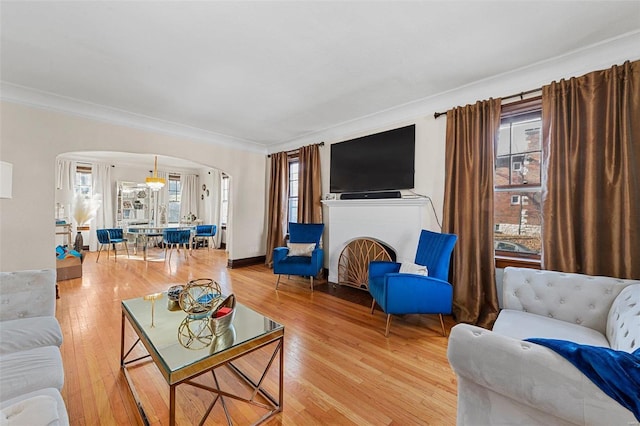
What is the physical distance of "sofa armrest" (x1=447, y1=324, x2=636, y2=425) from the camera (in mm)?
751

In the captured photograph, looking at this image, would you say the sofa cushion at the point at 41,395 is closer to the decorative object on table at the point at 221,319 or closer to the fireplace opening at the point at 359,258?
the decorative object on table at the point at 221,319

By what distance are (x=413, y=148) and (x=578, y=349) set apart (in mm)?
2898

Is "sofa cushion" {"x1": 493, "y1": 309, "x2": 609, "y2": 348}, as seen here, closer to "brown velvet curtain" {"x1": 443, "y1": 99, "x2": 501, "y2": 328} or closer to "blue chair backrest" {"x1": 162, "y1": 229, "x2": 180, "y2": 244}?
"brown velvet curtain" {"x1": 443, "y1": 99, "x2": 501, "y2": 328}

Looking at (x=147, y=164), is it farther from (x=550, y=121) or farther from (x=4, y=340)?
(x=550, y=121)

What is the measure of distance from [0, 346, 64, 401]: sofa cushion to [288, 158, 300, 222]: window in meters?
4.09

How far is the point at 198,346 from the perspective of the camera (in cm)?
138

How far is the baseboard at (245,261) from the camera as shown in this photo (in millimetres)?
5195

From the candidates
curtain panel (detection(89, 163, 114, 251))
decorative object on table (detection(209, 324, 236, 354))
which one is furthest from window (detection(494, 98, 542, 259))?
curtain panel (detection(89, 163, 114, 251))

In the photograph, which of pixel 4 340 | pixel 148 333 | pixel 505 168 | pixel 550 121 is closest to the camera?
pixel 4 340

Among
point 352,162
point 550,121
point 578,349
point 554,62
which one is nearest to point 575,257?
point 550,121

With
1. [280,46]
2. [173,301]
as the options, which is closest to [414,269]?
[173,301]

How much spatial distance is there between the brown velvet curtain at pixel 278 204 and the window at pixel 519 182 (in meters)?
3.58

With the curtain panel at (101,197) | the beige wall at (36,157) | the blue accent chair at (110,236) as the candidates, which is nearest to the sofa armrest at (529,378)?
the beige wall at (36,157)

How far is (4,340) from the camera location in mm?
1361
